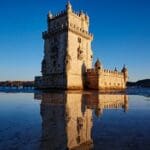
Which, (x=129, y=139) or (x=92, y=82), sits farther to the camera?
(x=92, y=82)

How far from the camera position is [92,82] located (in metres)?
52.4

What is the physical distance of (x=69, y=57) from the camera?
47906 mm

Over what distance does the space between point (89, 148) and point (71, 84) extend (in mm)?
41115

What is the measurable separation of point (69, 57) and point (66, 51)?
161 centimetres

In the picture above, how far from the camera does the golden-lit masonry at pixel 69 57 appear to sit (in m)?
48.5

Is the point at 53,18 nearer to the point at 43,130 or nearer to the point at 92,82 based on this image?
the point at 92,82

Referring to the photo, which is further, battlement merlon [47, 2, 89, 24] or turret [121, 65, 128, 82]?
turret [121, 65, 128, 82]

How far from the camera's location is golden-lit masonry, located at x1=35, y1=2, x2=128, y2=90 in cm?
4850

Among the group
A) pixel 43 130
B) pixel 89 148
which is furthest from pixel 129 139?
pixel 43 130

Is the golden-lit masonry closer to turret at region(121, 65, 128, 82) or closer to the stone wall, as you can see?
the stone wall

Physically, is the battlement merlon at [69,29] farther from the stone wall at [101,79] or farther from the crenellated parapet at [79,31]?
the stone wall at [101,79]

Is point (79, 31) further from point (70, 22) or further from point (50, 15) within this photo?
point (50, 15)

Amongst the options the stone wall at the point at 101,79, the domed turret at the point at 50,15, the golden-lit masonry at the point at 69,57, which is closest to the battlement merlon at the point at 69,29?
the golden-lit masonry at the point at 69,57

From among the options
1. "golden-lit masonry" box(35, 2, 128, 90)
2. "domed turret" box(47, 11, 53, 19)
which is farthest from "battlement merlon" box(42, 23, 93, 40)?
"domed turret" box(47, 11, 53, 19)
